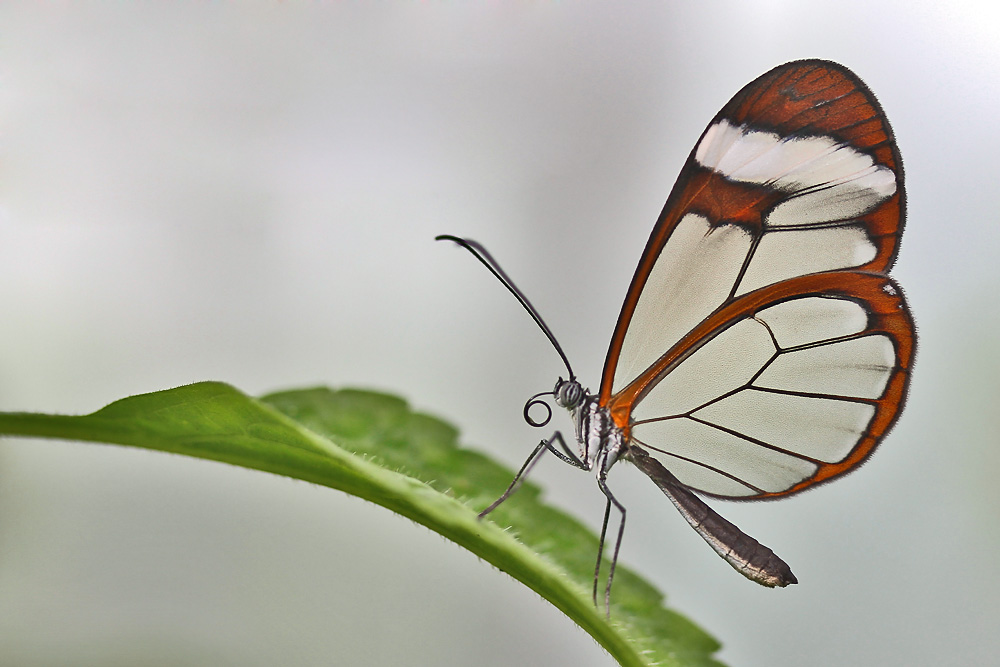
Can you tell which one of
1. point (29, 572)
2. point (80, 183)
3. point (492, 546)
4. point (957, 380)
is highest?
point (80, 183)

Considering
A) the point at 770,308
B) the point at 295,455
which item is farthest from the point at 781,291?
the point at 295,455

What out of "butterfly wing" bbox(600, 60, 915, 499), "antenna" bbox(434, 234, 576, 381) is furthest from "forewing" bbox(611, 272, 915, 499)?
"antenna" bbox(434, 234, 576, 381)

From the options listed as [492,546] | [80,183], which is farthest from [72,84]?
[492,546]

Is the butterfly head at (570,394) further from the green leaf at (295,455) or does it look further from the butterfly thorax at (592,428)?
the green leaf at (295,455)

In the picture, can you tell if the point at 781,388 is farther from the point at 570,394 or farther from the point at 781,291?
the point at 570,394

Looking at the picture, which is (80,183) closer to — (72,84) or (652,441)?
(72,84)

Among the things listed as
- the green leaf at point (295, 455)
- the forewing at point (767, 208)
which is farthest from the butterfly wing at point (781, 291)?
the green leaf at point (295, 455)

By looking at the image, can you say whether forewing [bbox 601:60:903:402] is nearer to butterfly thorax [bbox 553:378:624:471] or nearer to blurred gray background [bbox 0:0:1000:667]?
butterfly thorax [bbox 553:378:624:471]
